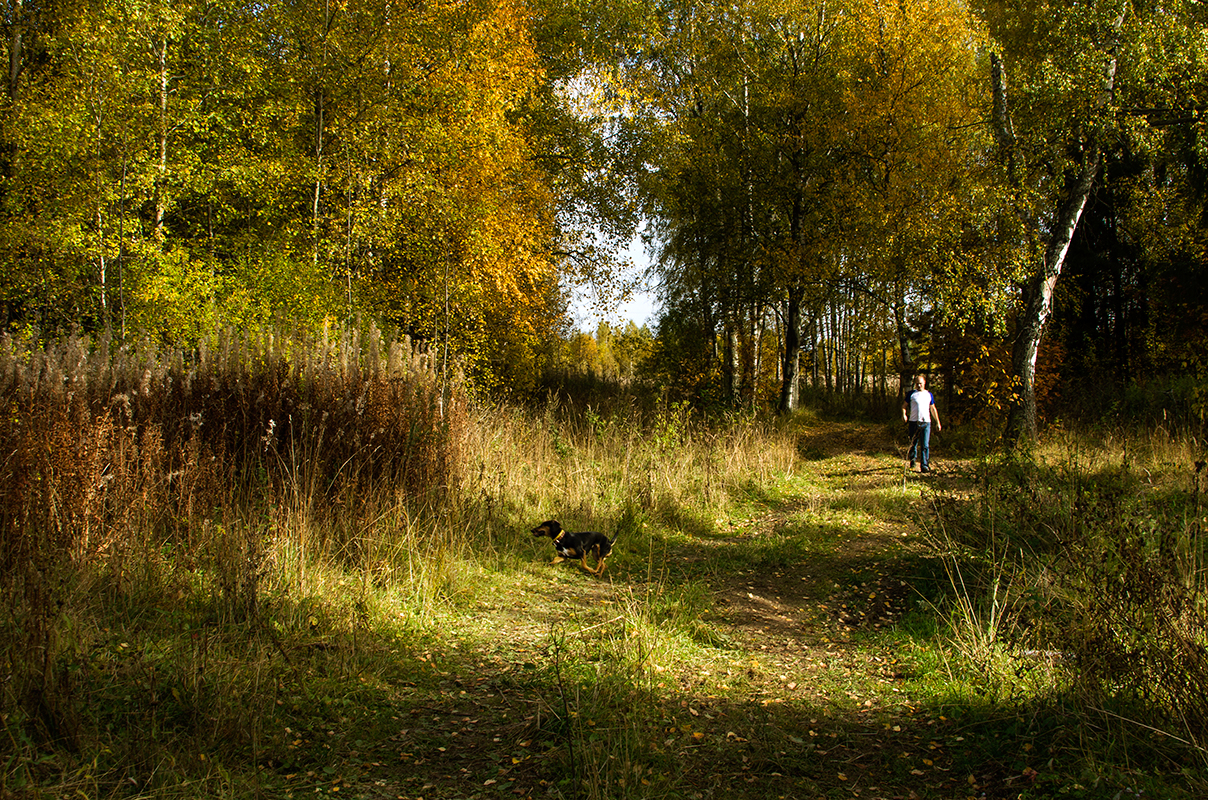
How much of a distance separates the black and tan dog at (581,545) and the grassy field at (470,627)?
18 cm

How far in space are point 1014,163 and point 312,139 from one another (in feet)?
40.3

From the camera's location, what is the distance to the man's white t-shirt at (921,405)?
1125 cm

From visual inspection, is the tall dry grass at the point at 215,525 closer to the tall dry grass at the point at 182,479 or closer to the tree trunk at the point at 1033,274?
the tall dry grass at the point at 182,479

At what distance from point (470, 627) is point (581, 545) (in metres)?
1.54

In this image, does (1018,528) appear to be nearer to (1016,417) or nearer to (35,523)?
(35,523)

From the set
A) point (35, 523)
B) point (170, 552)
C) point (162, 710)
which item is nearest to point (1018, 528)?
point (162, 710)

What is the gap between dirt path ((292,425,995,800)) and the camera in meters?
2.99

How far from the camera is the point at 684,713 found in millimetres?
3617

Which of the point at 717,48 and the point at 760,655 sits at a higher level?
the point at 717,48

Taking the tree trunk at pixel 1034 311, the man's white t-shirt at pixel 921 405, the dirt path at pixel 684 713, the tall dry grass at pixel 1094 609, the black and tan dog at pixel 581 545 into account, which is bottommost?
the dirt path at pixel 684 713

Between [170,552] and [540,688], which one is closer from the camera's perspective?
[540,688]

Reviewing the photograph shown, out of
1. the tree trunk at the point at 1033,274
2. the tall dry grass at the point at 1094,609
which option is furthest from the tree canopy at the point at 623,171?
the tall dry grass at the point at 1094,609

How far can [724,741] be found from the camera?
3.38 metres

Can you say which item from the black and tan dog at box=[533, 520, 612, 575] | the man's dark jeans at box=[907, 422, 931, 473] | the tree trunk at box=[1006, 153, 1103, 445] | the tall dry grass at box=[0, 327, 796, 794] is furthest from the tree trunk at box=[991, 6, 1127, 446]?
the black and tan dog at box=[533, 520, 612, 575]
